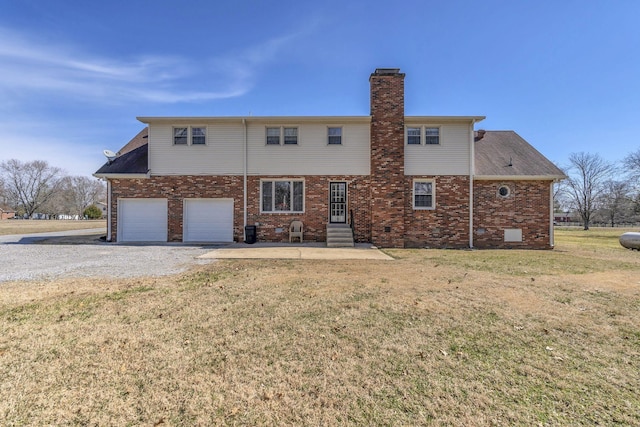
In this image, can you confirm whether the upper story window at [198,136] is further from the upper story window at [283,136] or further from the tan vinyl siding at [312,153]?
the upper story window at [283,136]

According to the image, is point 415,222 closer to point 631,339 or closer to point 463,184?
point 463,184

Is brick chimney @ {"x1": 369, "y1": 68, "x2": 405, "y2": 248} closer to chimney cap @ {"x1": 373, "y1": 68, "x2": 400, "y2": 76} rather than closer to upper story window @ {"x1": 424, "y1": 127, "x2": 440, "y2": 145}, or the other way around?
chimney cap @ {"x1": 373, "y1": 68, "x2": 400, "y2": 76}

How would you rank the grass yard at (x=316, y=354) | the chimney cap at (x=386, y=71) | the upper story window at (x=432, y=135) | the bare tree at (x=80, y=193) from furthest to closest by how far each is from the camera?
1. the bare tree at (x=80, y=193)
2. the upper story window at (x=432, y=135)
3. the chimney cap at (x=386, y=71)
4. the grass yard at (x=316, y=354)

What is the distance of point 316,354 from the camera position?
296cm

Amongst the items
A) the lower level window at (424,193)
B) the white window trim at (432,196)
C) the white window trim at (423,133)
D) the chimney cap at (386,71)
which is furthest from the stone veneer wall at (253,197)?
the chimney cap at (386,71)

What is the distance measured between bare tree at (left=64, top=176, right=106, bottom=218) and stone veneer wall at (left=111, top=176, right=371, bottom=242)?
70.7 metres

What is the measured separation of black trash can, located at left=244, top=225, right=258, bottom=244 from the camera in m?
12.5

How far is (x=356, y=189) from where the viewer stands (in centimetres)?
1273

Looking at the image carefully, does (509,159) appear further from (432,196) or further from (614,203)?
(614,203)

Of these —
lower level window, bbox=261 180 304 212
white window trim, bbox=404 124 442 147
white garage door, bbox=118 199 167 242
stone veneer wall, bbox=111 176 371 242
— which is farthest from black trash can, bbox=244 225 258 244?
white window trim, bbox=404 124 442 147

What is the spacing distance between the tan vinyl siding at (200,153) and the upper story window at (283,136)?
4.14 ft

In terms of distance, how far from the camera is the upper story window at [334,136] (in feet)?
42.3

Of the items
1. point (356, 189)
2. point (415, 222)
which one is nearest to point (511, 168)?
point (415, 222)

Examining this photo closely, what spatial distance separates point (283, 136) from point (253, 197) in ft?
9.87
